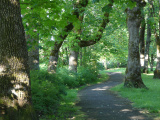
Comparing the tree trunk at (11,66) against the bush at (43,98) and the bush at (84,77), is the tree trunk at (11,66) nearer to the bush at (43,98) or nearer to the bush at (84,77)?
the bush at (43,98)

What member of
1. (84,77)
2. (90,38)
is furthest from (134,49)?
(84,77)

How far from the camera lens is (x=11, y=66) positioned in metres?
4.21

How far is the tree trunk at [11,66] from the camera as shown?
4.17 meters

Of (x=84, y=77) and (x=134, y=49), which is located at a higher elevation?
(x=134, y=49)

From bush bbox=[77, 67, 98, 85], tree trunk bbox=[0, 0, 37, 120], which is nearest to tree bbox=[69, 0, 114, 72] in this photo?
bush bbox=[77, 67, 98, 85]

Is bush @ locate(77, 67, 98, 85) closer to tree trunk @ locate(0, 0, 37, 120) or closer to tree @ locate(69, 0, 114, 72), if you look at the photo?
tree @ locate(69, 0, 114, 72)

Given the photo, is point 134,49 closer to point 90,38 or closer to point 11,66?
point 90,38

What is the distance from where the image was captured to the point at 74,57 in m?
21.0

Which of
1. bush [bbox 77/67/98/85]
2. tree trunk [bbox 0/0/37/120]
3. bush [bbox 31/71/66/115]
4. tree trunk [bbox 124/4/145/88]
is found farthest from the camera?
bush [bbox 77/67/98/85]

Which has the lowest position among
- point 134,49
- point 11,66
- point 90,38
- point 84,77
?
point 84,77

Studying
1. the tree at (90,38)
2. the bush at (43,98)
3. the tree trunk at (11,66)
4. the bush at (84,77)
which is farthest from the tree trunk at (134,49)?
the tree trunk at (11,66)

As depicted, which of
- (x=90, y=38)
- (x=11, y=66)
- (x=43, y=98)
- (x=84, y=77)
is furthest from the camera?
(x=84, y=77)

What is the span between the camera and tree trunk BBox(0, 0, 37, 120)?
417 centimetres

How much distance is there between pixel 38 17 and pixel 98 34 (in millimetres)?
11426
